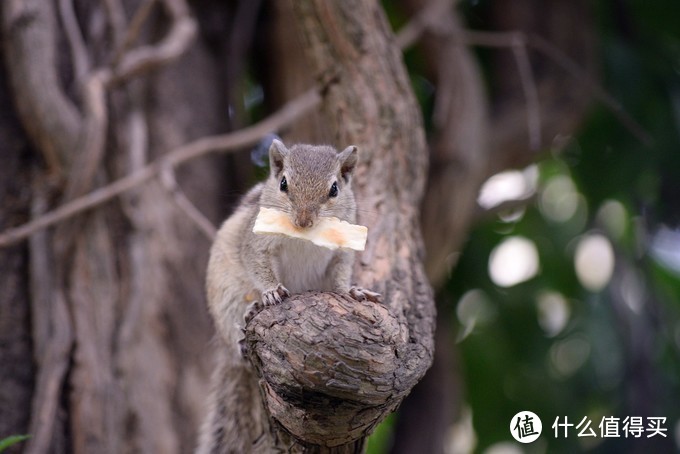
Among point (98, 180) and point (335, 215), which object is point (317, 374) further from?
point (98, 180)

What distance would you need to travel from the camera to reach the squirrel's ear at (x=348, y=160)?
93.3 inches

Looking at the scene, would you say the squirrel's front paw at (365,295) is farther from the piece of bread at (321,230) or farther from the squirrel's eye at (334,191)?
the squirrel's eye at (334,191)

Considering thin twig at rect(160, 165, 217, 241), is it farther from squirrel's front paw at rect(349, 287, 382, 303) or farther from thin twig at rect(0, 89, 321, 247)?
squirrel's front paw at rect(349, 287, 382, 303)

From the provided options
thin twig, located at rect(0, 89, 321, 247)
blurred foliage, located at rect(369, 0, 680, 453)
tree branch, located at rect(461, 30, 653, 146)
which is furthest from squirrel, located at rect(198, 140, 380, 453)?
blurred foliage, located at rect(369, 0, 680, 453)

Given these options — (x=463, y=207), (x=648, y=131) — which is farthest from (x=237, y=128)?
(x=648, y=131)

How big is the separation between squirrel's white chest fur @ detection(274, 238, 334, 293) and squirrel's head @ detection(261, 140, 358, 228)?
0.38 ft

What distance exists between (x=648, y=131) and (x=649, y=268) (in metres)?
0.81

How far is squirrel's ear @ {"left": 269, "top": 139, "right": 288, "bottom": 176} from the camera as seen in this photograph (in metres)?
2.44

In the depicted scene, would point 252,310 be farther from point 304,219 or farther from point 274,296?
point 304,219

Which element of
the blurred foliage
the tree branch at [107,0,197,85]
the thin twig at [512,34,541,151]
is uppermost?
the tree branch at [107,0,197,85]

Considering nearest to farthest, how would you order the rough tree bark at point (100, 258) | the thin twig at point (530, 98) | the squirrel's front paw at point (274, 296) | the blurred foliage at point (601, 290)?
the squirrel's front paw at point (274, 296), the rough tree bark at point (100, 258), the thin twig at point (530, 98), the blurred foliage at point (601, 290)

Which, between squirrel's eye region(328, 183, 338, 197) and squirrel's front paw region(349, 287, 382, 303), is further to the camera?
squirrel's eye region(328, 183, 338, 197)

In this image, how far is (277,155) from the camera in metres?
2.46

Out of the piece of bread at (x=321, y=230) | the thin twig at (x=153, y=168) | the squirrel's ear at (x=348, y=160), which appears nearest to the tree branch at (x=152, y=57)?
the thin twig at (x=153, y=168)
